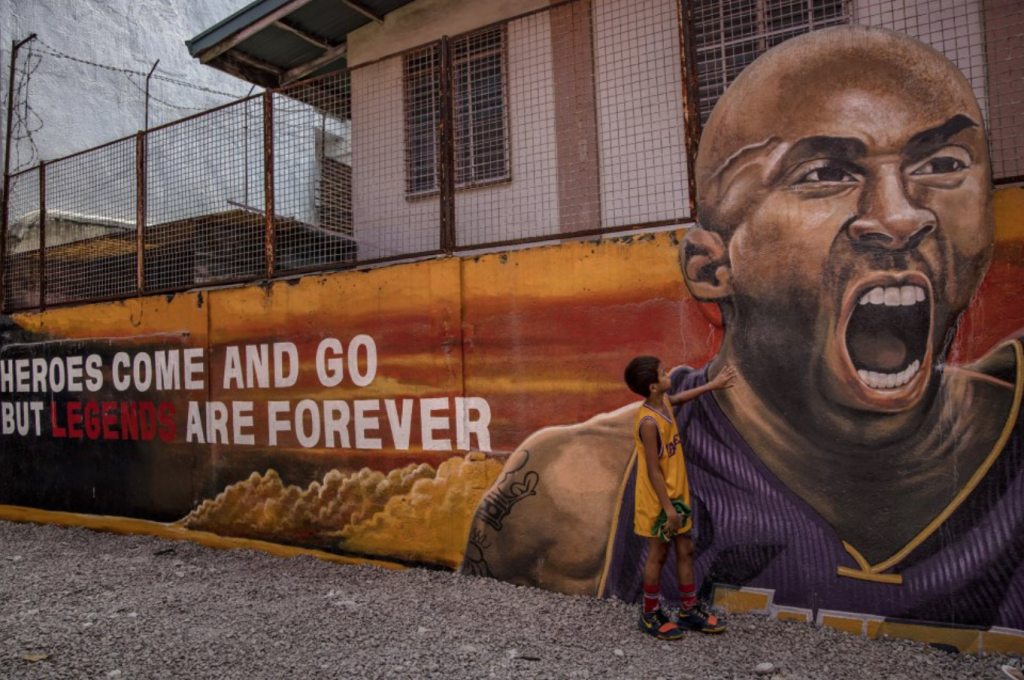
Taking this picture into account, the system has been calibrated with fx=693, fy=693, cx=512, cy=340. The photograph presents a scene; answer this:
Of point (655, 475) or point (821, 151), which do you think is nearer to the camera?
point (655, 475)

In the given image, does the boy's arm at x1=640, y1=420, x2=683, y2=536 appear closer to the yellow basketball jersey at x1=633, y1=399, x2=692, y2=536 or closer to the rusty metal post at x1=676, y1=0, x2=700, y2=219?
the yellow basketball jersey at x1=633, y1=399, x2=692, y2=536

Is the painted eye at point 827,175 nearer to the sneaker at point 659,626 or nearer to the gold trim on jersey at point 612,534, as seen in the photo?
the gold trim on jersey at point 612,534

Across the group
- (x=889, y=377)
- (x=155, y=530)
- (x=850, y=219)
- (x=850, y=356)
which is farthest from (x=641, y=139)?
(x=155, y=530)

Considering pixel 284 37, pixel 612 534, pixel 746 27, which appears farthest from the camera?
pixel 284 37

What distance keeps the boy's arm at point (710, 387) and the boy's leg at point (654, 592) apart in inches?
29.8

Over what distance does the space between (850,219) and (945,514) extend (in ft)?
4.93

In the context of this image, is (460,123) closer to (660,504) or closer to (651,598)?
(660,504)

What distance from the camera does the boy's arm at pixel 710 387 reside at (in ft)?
12.3

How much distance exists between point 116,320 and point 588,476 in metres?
5.14

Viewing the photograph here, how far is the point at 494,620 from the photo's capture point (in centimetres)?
383

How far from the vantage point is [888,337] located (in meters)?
3.47

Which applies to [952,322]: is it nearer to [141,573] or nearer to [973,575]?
[973,575]

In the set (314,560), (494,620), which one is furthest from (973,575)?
(314,560)

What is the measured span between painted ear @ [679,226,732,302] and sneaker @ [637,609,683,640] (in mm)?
1718
